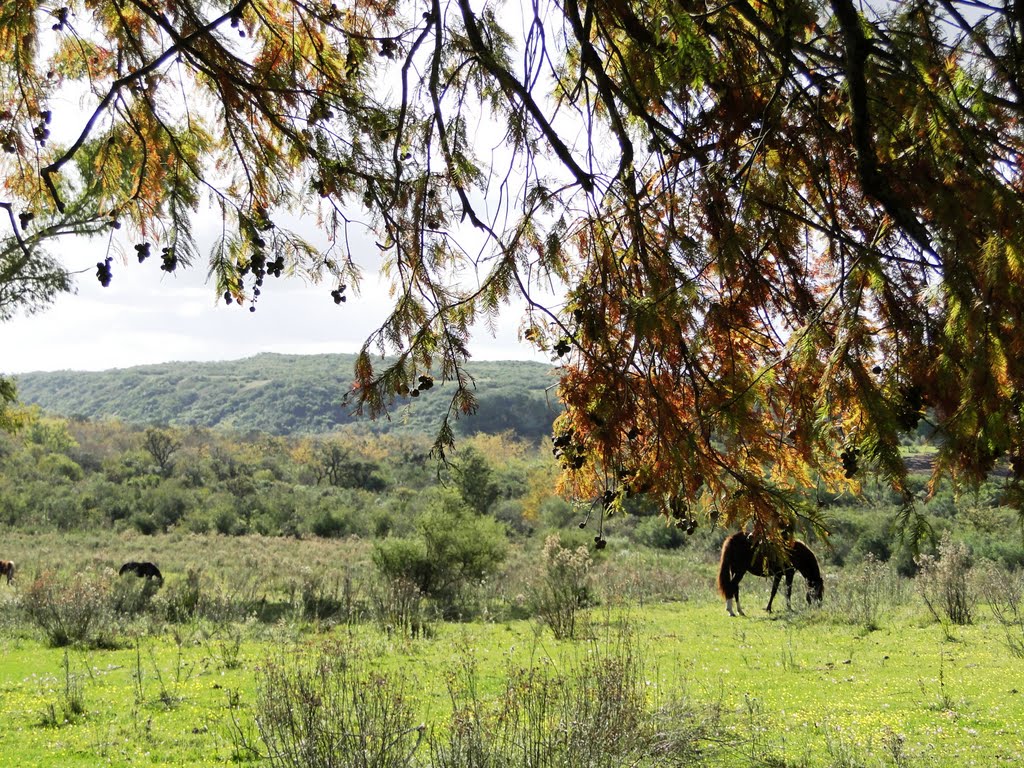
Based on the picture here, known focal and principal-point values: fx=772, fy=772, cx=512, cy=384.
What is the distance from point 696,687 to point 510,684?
2.98 meters

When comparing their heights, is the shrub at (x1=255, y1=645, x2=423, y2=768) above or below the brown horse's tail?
above

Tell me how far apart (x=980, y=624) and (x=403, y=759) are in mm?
10105

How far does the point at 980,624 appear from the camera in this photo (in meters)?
11.0

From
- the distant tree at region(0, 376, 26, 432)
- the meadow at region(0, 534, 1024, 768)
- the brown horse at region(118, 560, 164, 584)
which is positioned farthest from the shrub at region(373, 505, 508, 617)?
the distant tree at region(0, 376, 26, 432)

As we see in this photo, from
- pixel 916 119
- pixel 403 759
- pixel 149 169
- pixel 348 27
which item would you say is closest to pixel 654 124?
pixel 916 119

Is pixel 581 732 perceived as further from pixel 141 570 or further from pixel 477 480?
pixel 477 480

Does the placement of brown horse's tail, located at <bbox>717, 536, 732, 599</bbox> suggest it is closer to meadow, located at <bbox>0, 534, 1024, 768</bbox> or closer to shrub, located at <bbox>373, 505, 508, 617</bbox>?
meadow, located at <bbox>0, 534, 1024, 768</bbox>

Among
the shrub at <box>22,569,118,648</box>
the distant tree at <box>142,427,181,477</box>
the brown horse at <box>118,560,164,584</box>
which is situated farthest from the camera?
the distant tree at <box>142,427,181,477</box>

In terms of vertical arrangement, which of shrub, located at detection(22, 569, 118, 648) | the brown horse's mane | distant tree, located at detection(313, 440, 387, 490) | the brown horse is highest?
the brown horse's mane

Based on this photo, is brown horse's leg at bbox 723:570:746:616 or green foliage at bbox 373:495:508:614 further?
green foliage at bbox 373:495:508:614

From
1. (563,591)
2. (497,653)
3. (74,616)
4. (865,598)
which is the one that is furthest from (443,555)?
(865,598)

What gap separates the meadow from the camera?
4.38 metres

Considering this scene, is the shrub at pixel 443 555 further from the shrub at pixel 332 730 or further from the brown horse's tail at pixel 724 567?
the shrub at pixel 332 730

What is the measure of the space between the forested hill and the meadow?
69.2 metres
